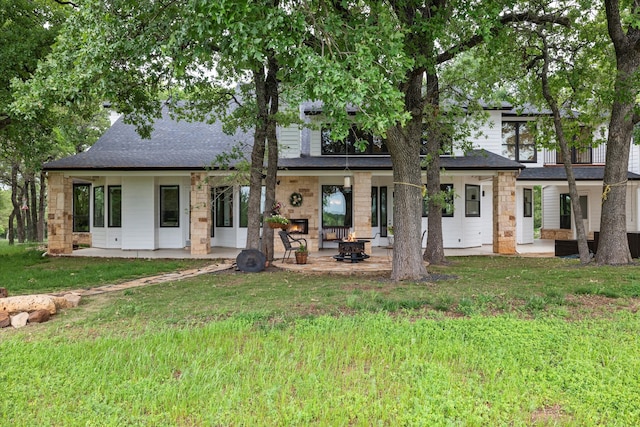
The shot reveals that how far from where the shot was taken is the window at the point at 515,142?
17094mm

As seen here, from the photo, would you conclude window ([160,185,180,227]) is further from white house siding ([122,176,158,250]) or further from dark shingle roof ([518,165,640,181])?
dark shingle roof ([518,165,640,181])

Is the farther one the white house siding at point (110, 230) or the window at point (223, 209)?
the window at point (223, 209)

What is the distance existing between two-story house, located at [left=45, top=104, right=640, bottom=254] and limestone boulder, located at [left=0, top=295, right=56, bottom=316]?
814 centimetres

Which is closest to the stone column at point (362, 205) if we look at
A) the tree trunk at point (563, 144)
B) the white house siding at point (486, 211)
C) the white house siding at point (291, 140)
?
the white house siding at point (291, 140)

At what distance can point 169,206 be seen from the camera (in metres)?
15.9

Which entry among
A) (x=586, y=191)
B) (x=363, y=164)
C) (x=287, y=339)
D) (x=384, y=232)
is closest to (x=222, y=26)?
(x=287, y=339)

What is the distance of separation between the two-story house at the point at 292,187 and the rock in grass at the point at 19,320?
28.0ft

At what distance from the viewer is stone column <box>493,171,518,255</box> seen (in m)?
13.7

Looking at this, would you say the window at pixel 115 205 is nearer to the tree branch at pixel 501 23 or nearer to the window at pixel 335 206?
the window at pixel 335 206

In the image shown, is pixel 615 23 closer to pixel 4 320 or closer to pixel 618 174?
pixel 618 174

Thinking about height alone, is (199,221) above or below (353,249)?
above

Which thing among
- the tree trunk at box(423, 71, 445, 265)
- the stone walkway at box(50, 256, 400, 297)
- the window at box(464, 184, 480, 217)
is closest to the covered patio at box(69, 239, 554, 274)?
the stone walkway at box(50, 256, 400, 297)

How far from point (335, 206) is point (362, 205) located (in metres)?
2.69

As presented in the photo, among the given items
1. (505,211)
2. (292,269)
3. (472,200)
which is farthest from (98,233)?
(505,211)
